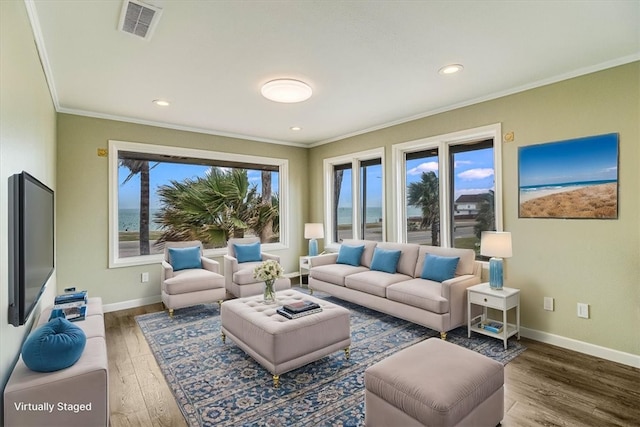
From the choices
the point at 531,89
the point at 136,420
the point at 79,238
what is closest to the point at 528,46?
the point at 531,89

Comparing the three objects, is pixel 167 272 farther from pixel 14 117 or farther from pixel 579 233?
pixel 579 233

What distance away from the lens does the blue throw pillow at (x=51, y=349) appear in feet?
5.50

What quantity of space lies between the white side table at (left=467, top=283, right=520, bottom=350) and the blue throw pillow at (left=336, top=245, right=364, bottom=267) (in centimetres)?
172

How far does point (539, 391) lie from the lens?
238cm

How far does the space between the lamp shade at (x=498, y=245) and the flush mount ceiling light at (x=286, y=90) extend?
2.41m

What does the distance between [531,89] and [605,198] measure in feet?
4.26

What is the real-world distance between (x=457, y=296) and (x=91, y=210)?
15.3 ft

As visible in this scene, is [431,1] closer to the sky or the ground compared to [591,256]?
closer to the sky

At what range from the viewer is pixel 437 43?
8.23ft

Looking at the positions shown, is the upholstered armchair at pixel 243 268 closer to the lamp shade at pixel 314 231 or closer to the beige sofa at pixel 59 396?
the lamp shade at pixel 314 231

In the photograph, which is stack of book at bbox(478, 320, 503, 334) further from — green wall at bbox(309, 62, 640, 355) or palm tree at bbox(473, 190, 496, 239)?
palm tree at bbox(473, 190, 496, 239)

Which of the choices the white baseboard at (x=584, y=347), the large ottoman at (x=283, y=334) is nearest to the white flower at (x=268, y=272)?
the large ottoman at (x=283, y=334)

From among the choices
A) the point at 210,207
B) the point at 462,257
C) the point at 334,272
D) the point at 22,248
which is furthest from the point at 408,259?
the point at 22,248

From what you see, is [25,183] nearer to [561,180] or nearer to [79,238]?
[79,238]
